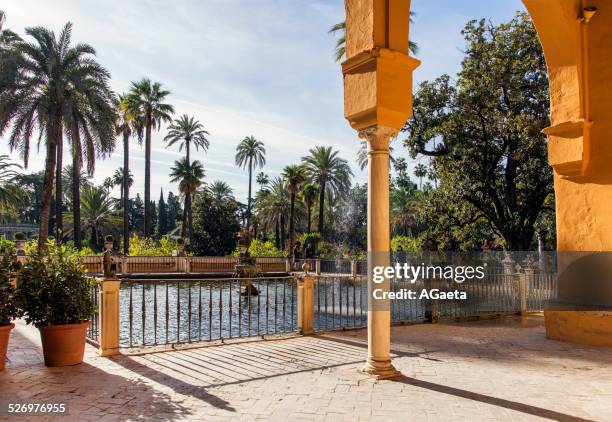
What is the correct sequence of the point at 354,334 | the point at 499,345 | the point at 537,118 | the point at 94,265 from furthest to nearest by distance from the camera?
the point at 94,265 < the point at 537,118 < the point at 354,334 < the point at 499,345

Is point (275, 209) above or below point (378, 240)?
above

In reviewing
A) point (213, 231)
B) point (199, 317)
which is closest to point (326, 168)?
point (213, 231)

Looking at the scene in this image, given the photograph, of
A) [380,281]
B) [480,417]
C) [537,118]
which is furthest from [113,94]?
[480,417]

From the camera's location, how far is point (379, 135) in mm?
5328

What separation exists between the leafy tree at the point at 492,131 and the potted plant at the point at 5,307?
47.6 feet

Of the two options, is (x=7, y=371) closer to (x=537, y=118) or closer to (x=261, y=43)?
(x=261, y=43)

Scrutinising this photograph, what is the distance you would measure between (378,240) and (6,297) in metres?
4.29

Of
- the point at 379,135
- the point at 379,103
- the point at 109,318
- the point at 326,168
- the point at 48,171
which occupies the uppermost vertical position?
the point at 326,168

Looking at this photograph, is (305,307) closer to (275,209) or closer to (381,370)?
(381,370)

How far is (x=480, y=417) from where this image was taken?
3822mm

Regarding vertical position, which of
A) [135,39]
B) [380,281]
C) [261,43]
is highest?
[261,43]

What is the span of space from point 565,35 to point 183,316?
11554 millimetres
